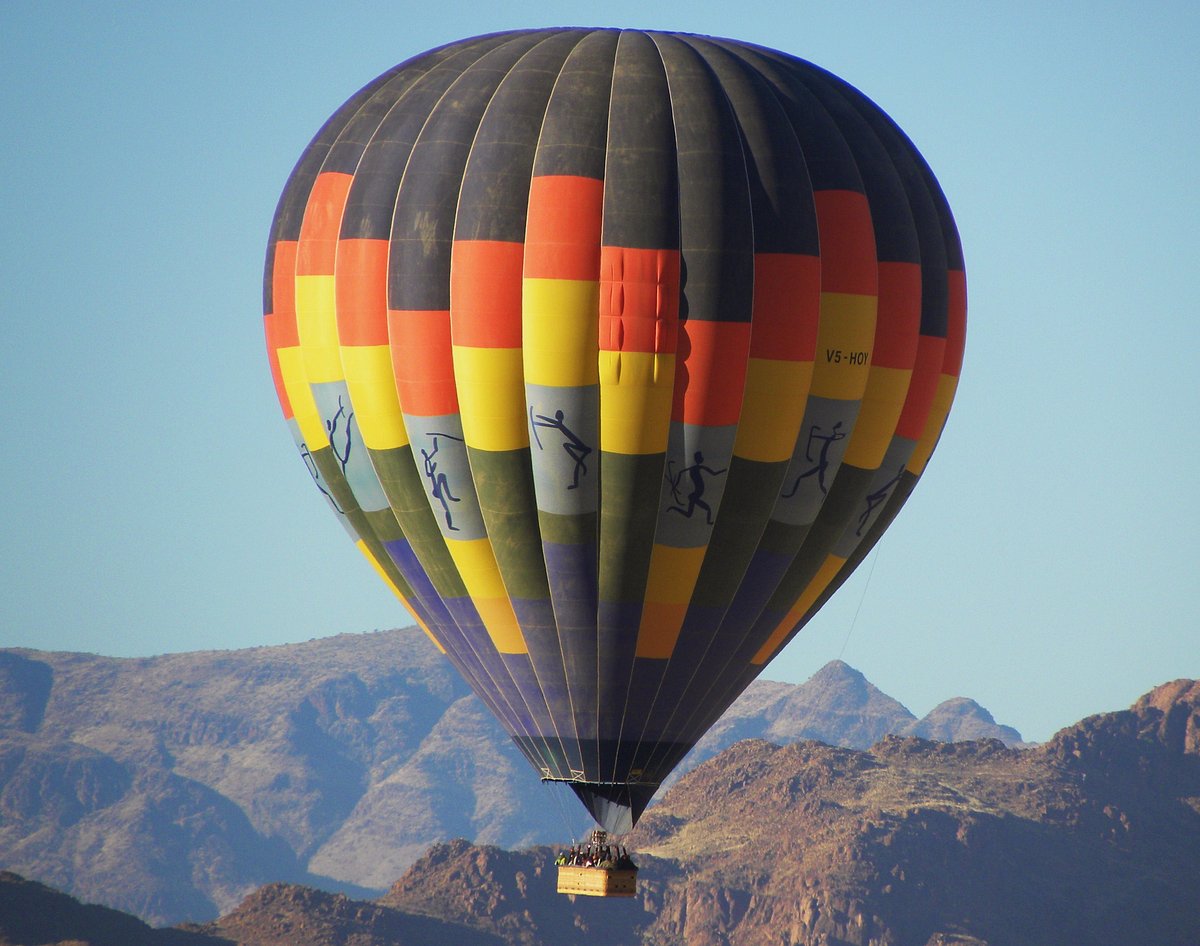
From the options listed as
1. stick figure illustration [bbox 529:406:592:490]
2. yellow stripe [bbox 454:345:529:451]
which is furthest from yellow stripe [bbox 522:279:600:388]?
stick figure illustration [bbox 529:406:592:490]

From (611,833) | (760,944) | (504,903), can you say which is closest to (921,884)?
(760,944)

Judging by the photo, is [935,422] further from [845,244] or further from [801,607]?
[845,244]

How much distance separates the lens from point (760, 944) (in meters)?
138

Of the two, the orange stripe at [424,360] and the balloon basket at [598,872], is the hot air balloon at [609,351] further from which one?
the balloon basket at [598,872]

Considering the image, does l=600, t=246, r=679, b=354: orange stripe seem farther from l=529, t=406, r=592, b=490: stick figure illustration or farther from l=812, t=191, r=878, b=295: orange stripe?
l=812, t=191, r=878, b=295: orange stripe

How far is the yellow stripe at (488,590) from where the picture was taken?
38906 mm

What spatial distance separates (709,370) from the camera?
36.9 m

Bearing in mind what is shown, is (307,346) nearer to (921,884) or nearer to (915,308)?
(915,308)

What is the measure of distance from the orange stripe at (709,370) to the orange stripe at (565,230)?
82.5 inches

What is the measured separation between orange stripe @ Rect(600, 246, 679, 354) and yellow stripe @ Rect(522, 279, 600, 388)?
0.23 meters

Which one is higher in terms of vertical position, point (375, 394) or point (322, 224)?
point (322, 224)

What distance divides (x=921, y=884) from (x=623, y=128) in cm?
11259

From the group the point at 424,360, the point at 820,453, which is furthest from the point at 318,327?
the point at 820,453

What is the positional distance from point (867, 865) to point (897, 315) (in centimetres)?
10832
